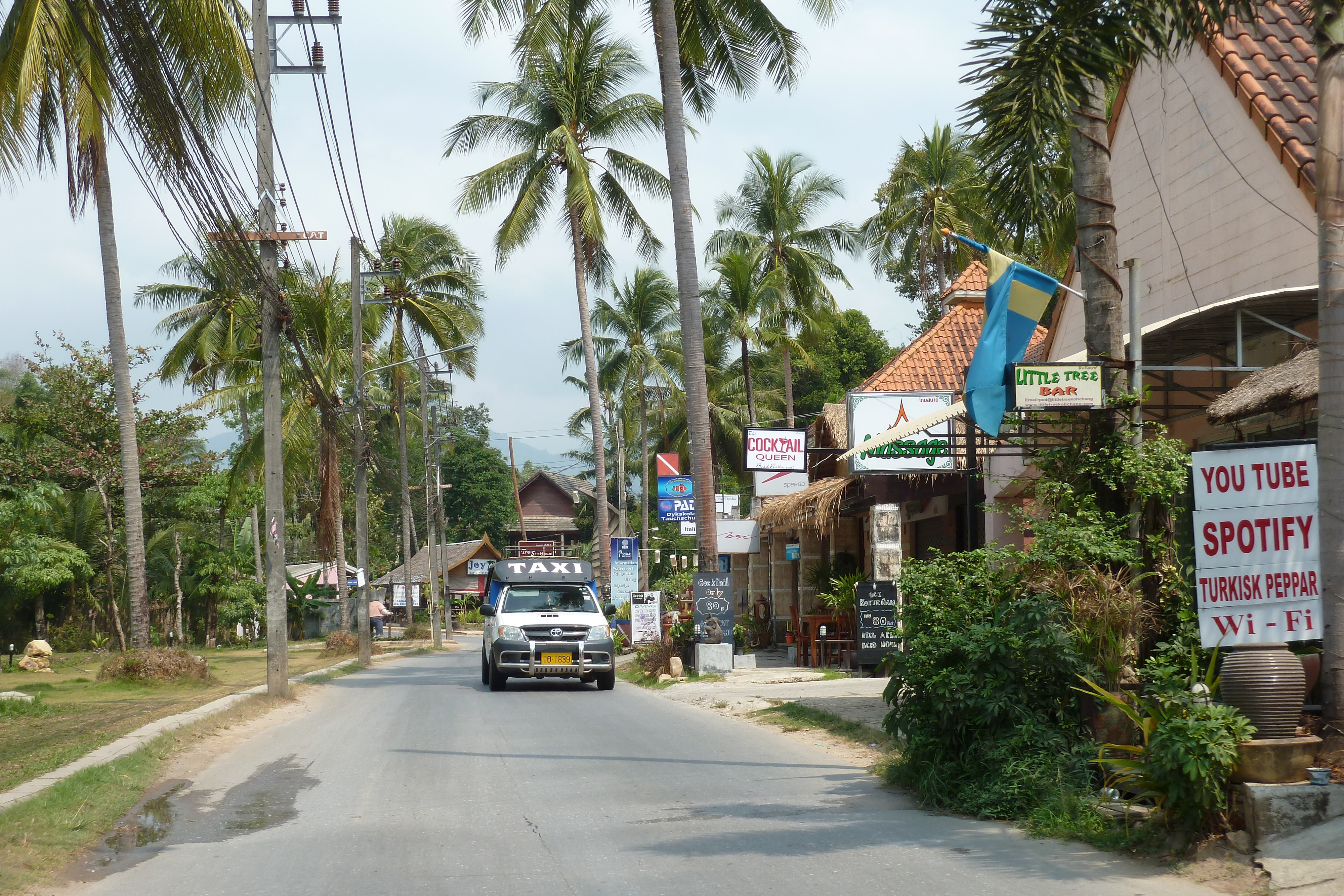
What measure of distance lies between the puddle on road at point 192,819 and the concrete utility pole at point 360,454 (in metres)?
19.9

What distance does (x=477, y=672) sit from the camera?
25766 mm

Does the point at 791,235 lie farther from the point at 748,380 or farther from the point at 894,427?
the point at 894,427

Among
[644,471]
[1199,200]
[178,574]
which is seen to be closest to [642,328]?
[644,471]

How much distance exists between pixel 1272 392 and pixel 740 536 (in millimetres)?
17838

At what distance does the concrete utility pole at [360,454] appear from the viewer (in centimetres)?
2981

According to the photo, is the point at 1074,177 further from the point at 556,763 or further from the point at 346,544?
the point at 346,544

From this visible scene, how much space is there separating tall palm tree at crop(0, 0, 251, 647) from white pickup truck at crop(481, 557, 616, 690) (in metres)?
6.48

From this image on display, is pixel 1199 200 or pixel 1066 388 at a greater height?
pixel 1199 200

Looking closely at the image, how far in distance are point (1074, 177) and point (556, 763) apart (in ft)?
22.3

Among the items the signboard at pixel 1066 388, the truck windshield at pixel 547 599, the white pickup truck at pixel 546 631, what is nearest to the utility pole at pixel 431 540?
the white pickup truck at pixel 546 631

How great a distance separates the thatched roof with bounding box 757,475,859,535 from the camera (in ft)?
68.3

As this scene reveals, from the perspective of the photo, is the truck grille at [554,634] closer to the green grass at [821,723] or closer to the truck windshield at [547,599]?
the truck windshield at [547,599]

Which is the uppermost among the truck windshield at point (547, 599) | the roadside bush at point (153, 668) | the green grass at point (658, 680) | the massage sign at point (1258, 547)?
the massage sign at point (1258, 547)

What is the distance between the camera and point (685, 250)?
20.5 meters
